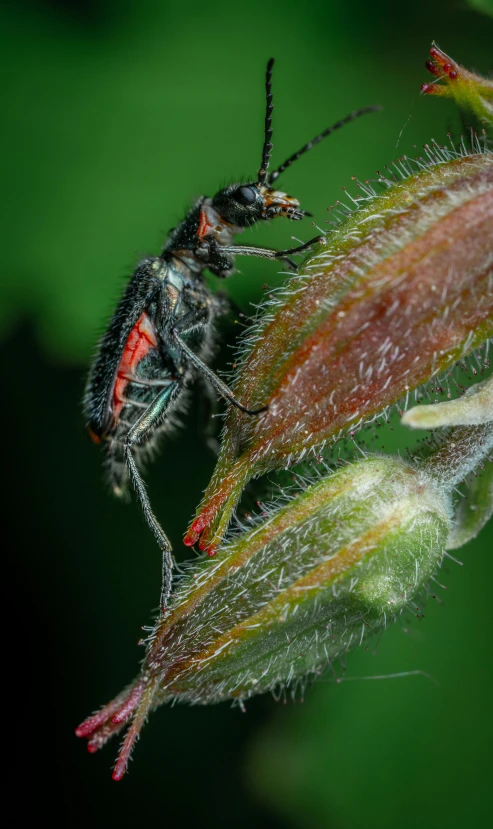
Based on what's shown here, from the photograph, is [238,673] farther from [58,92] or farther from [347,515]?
[58,92]

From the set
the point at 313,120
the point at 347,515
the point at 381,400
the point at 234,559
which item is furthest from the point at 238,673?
the point at 313,120

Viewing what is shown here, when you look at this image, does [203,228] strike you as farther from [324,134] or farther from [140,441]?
[140,441]

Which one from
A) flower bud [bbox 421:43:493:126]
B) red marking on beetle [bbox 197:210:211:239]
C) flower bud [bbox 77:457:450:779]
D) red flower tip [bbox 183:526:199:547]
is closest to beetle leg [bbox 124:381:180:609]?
flower bud [bbox 77:457:450:779]

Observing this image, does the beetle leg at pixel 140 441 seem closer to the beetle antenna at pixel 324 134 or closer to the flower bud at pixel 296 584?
the flower bud at pixel 296 584

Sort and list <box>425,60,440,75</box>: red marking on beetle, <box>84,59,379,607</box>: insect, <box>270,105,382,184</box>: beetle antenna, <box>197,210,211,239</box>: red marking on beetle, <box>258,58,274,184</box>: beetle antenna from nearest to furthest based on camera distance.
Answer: <box>425,60,440,75</box>: red marking on beetle
<box>270,105,382,184</box>: beetle antenna
<box>258,58,274,184</box>: beetle antenna
<box>84,59,379,607</box>: insect
<box>197,210,211,239</box>: red marking on beetle

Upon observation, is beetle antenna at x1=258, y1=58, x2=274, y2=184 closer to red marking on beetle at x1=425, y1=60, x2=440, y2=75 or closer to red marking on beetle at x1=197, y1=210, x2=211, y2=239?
red marking on beetle at x1=197, y1=210, x2=211, y2=239

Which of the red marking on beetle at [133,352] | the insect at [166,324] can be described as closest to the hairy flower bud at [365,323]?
the insect at [166,324]

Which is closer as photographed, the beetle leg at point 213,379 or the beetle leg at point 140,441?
the beetle leg at point 213,379
